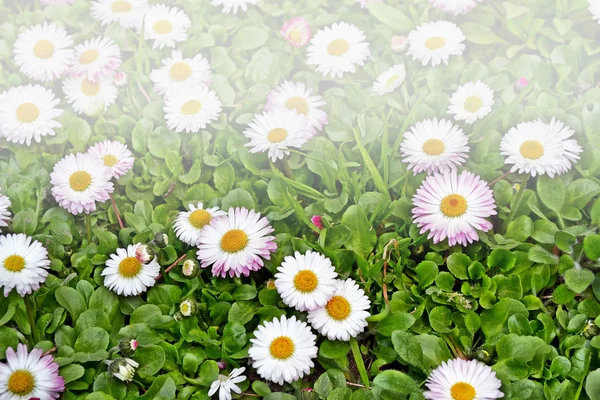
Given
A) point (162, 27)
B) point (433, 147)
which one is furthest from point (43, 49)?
point (433, 147)

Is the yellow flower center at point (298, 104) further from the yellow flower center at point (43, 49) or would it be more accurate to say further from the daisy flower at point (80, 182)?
the yellow flower center at point (43, 49)

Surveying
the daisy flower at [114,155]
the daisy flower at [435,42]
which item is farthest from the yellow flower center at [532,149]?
the daisy flower at [114,155]

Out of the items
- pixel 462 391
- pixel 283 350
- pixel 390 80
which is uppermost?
pixel 390 80

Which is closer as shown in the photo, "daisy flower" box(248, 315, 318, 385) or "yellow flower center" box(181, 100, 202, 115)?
"daisy flower" box(248, 315, 318, 385)

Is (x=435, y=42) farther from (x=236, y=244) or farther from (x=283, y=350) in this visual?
(x=283, y=350)

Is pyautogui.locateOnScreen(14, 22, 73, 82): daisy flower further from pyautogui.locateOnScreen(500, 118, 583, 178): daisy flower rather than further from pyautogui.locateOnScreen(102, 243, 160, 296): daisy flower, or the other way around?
pyautogui.locateOnScreen(500, 118, 583, 178): daisy flower

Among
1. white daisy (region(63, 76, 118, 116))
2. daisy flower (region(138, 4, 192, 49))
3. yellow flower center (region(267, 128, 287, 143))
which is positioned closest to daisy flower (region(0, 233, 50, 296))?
white daisy (region(63, 76, 118, 116))
